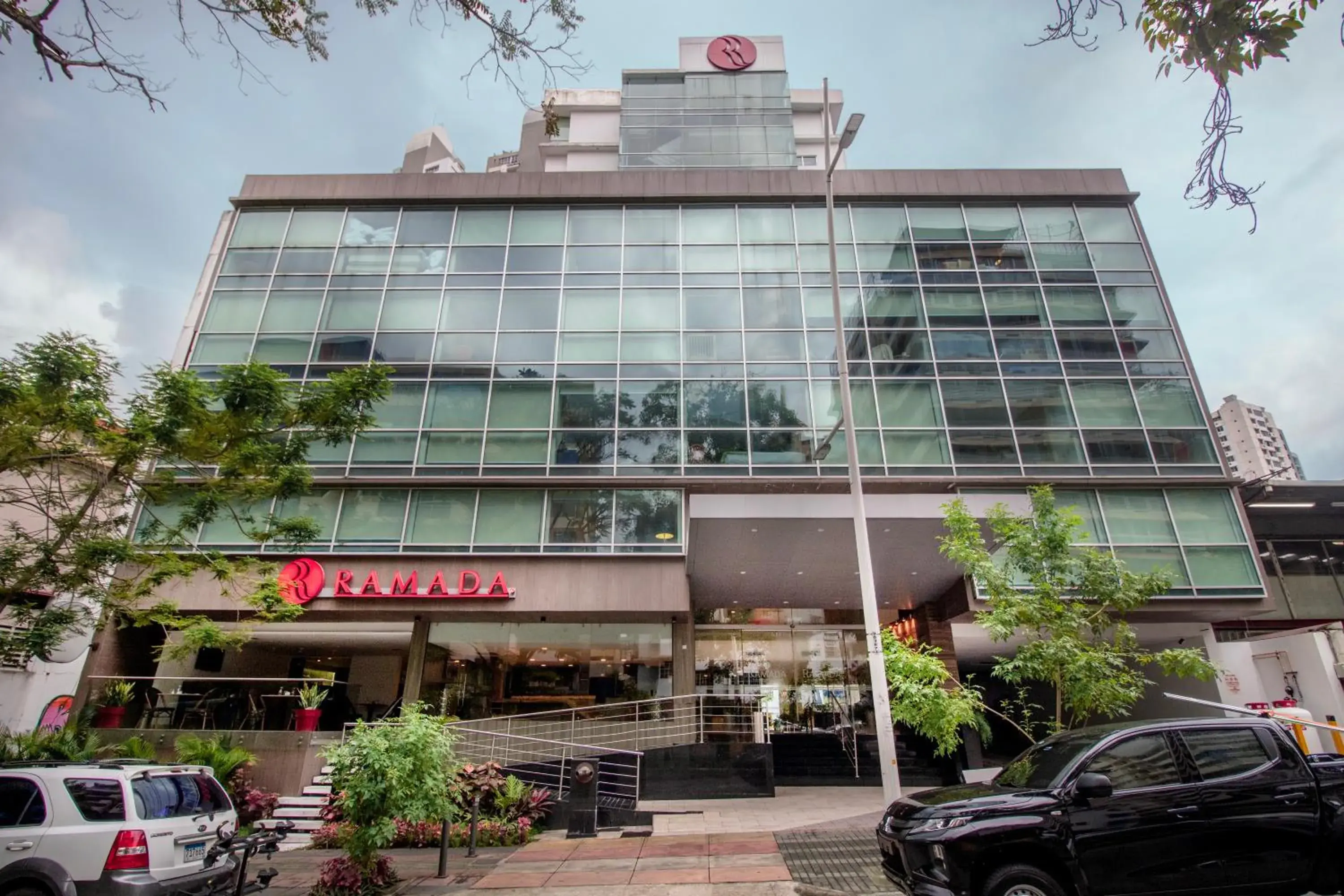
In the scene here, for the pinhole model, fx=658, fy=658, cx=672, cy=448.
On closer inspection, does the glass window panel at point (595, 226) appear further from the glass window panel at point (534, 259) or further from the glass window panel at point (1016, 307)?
the glass window panel at point (1016, 307)

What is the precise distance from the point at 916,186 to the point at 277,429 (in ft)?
65.7

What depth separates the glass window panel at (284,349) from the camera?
2005 centimetres

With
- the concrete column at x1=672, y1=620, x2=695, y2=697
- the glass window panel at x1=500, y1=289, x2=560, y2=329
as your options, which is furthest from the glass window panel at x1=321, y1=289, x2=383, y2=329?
the concrete column at x1=672, y1=620, x2=695, y2=697

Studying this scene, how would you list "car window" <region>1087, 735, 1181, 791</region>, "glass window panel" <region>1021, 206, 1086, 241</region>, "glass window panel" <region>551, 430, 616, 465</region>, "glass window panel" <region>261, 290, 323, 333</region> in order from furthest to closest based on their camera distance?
"glass window panel" <region>1021, 206, 1086, 241</region>
"glass window panel" <region>261, 290, 323, 333</region>
"glass window panel" <region>551, 430, 616, 465</region>
"car window" <region>1087, 735, 1181, 791</region>

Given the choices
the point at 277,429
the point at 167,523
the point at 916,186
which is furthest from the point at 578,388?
the point at 916,186

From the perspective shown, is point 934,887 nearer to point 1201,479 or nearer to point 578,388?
point 578,388

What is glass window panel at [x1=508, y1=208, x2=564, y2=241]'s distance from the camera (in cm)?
2189

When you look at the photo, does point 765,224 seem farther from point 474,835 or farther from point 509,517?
point 474,835

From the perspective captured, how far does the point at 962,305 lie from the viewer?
799 inches

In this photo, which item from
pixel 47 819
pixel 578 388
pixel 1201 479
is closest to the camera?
pixel 47 819

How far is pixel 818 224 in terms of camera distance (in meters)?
21.8

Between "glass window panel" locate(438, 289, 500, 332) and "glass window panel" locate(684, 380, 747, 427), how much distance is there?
6645 mm

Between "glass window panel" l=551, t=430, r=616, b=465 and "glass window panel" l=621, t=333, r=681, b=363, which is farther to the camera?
"glass window panel" l=621, t=333, r=681, b=363

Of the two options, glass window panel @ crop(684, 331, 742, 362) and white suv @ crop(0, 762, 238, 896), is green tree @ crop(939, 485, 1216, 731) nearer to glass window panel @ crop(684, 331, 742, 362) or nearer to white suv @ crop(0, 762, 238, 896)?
glass window panel @ crop(684, 331, 742, 362)
